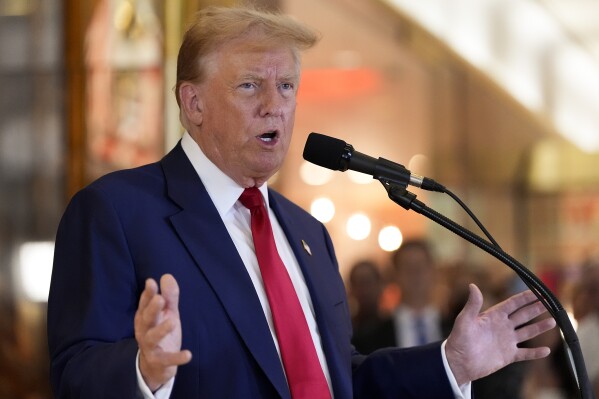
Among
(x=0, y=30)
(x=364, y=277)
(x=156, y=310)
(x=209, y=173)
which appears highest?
(x=0, y=30)

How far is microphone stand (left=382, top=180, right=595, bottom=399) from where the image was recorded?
1.88 metres

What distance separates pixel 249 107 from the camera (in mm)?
2244

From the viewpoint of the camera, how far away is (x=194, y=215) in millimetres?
2186

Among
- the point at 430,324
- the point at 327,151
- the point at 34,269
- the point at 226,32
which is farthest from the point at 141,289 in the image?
the point at 430,324

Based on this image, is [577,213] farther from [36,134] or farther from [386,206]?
[36,134]

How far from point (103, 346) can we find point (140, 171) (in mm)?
438

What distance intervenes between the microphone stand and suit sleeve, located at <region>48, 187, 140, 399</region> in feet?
1.58

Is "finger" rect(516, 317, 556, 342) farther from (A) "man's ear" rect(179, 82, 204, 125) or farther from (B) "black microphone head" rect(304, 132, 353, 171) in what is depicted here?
(A) "man's ear" rect(179, 82, 204, 125)

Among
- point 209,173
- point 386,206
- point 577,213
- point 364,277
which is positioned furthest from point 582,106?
point 209,173

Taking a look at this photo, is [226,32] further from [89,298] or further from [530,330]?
[530,330]

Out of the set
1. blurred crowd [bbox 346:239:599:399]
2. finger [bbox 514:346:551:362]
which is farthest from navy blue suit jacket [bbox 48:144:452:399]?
blurred crowd [bbox 346:239:599:399]

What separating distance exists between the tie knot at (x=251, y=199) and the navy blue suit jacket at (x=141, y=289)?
0.32 ft

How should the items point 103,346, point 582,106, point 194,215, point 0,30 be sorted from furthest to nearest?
1. point 582,106
2. point 0,30
3. point 194,215
4. point 103,346

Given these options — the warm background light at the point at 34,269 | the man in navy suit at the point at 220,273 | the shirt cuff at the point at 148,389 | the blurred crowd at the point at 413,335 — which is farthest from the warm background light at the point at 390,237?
the shirt cuff at the point at 148,389
